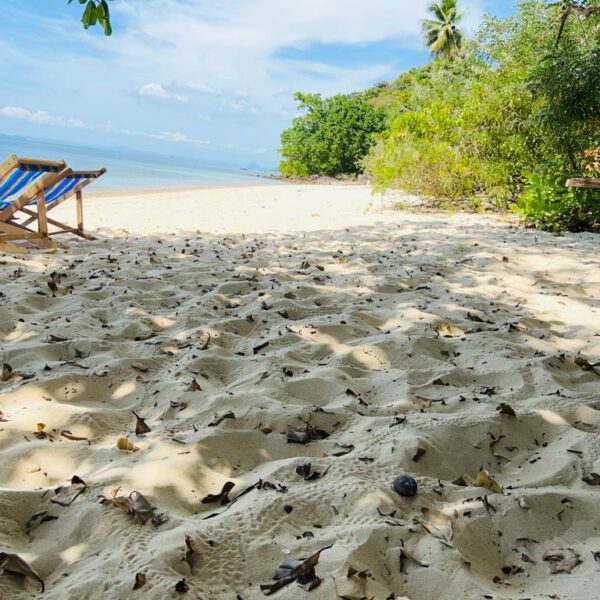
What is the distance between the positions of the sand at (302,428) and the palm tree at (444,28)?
4459 cm

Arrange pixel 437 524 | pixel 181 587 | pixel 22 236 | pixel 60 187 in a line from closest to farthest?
pixel 181 587 → pixel 437 524 → pixel 22 236 → pixel 60 187

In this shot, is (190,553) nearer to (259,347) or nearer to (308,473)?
(308,473)

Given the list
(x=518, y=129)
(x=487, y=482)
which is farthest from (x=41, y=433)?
(x=518, y=129)

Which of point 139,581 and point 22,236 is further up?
point 22,236

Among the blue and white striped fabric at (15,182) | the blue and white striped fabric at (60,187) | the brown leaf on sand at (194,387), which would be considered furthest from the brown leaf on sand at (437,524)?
the blue and white striped fabric at (60,187)

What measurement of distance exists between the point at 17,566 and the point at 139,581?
11.7 inches

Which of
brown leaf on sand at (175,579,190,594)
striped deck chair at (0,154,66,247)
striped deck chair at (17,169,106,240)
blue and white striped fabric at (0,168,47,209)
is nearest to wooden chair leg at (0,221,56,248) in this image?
striped deck chair at (0,154,66,247)

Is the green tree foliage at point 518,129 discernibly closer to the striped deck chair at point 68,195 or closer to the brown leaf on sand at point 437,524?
the striped deck chair at point 68,195

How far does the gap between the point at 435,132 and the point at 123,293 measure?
696 cm

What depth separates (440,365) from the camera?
2.66 meters

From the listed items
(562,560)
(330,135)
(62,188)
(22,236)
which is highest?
(330,135)

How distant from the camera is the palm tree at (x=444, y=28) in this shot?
4388 centimetres

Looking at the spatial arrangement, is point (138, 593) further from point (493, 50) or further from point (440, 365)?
point (493, 50)

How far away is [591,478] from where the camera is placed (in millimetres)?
1696
